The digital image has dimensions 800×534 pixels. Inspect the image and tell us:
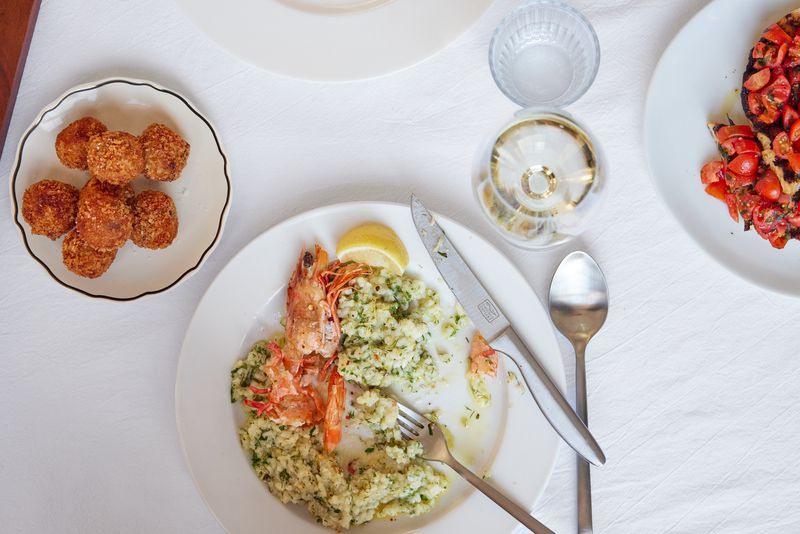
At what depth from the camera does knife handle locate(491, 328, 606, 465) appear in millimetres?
1407

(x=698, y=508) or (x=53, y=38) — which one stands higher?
(x=53, y=38)

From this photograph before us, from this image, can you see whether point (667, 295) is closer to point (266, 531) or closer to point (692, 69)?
point (692, 69)

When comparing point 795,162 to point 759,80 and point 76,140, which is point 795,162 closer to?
point 759,80

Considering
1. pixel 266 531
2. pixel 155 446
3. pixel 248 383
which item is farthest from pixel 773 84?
pixel 155 446

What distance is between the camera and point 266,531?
1472 millimetres

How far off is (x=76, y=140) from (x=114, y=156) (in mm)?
101

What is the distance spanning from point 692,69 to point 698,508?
0.94 m

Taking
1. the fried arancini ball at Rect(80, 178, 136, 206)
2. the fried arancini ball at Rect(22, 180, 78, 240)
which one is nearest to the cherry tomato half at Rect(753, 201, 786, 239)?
the fried arancini ball at Rect(80, 178, 136, 206)

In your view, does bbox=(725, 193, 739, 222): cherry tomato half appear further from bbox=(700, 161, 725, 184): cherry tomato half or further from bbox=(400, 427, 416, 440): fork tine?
bbox=(400, 427, 416, 440): fork tine

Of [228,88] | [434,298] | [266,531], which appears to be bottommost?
[266,531]

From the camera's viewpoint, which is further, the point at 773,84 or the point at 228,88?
the point at 228,88

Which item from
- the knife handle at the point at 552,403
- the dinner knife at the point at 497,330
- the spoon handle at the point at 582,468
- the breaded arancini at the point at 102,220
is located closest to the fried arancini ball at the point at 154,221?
the breaded arancini at the point at 102,220

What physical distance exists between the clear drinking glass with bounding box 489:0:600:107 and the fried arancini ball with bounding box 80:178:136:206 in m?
0.82

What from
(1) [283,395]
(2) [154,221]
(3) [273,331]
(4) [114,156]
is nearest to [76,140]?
(4) [114,156]
